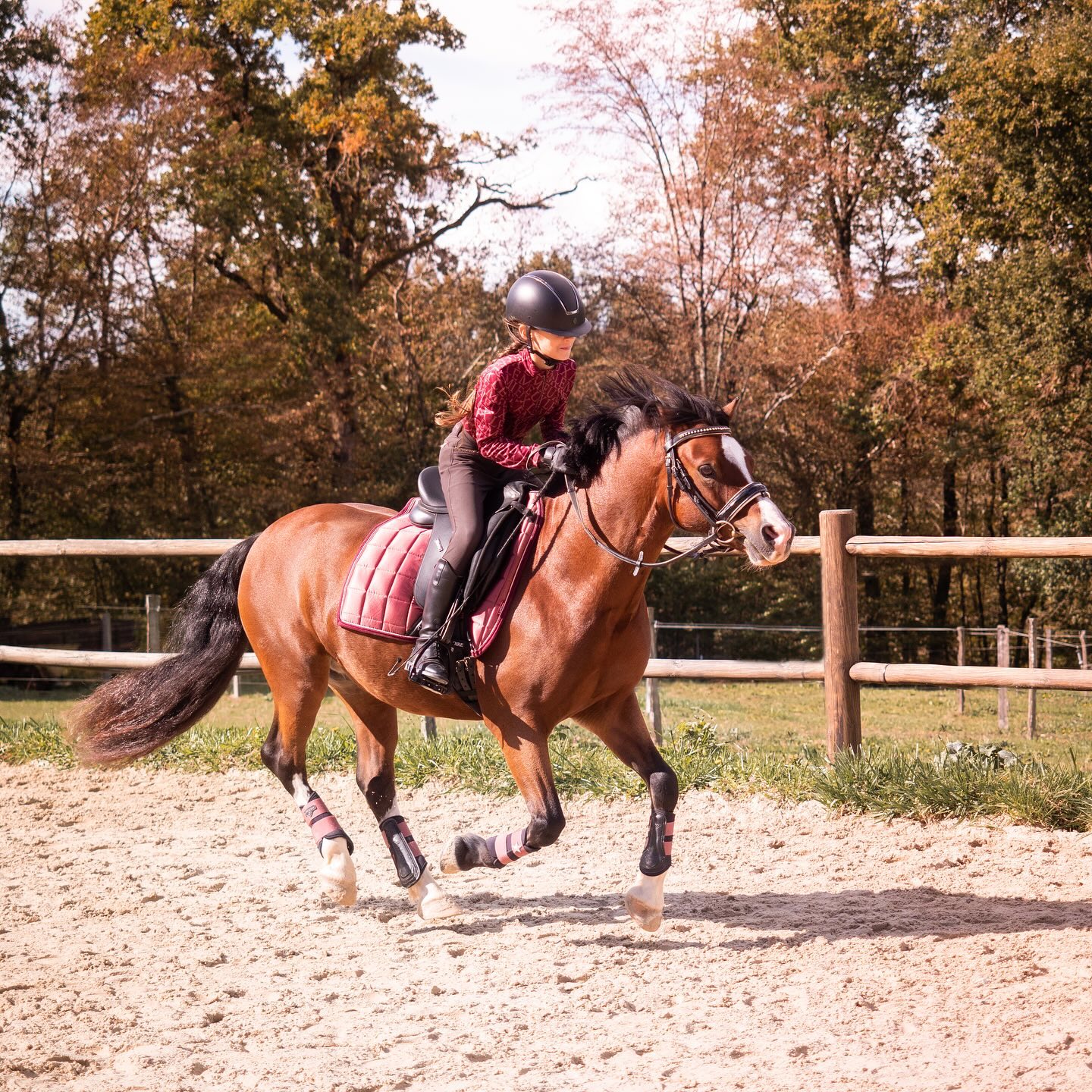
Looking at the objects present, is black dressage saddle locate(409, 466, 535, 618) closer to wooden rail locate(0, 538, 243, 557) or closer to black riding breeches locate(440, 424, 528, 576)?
black riding breeches locate(440, 424, 528, 576)

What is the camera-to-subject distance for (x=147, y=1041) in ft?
11.5

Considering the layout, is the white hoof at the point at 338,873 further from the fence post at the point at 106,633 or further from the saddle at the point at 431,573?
the fence post at the point at 106,633

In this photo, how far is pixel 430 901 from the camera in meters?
4.59

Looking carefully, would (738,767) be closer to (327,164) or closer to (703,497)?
(703,497)

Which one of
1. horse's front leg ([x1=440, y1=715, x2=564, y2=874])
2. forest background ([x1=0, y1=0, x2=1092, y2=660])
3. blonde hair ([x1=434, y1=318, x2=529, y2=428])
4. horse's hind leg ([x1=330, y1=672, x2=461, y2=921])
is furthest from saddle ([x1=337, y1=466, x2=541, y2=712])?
forest background ([x1=0, y1=0, x2=1092, y2=660])

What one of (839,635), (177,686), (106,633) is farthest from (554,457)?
(106,633)

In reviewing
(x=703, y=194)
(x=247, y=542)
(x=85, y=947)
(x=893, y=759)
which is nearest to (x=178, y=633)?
(x=247, y=542)

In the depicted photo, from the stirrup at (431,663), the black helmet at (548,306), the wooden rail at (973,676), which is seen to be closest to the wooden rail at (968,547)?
the wooden rail at (973,676)

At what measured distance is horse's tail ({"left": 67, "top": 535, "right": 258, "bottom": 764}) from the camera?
5.47 m

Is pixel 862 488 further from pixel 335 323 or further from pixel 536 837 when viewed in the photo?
pixel 536 837

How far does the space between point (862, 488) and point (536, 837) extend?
21153mm

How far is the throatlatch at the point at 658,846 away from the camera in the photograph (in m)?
4.18

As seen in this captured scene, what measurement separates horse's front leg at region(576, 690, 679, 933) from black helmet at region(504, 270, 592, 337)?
1.44 m

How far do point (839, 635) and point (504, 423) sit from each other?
300cm
